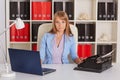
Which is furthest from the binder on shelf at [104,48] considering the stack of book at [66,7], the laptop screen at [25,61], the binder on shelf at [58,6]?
the laptop screen at [25,61]

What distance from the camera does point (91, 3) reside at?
424cm

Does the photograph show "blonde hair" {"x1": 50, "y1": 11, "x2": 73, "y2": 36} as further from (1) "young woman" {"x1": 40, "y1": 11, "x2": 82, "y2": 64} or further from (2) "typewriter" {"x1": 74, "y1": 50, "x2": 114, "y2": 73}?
(2) "typewriter" {"x1": 74, "y1": 50, "x2": 114, "y2": 73}

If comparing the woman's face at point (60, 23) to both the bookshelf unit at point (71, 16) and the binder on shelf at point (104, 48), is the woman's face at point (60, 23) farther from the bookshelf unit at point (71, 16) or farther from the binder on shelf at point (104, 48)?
the binder on shelf at point (104, 48)

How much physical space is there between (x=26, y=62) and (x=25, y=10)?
1.97 metres

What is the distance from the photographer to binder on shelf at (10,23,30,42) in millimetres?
4051

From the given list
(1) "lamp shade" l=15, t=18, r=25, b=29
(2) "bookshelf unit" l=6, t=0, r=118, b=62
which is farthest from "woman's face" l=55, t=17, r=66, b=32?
(2) "bookshelf unit" l=6, t=0, r=118, b=62

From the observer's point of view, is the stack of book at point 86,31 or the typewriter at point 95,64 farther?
the stack of book at point 86,31

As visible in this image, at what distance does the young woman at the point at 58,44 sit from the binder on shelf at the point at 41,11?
948 mm

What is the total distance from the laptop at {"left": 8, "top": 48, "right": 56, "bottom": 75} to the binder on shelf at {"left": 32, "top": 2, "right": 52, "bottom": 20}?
1818 millimetres

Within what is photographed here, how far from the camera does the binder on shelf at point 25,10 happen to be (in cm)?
404

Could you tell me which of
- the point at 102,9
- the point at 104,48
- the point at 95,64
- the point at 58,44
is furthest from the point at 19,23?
the point at 104,48

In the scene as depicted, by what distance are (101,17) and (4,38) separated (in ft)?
4.93

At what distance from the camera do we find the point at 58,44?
10.3 ft

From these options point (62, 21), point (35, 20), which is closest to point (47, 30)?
point (62, 21)
